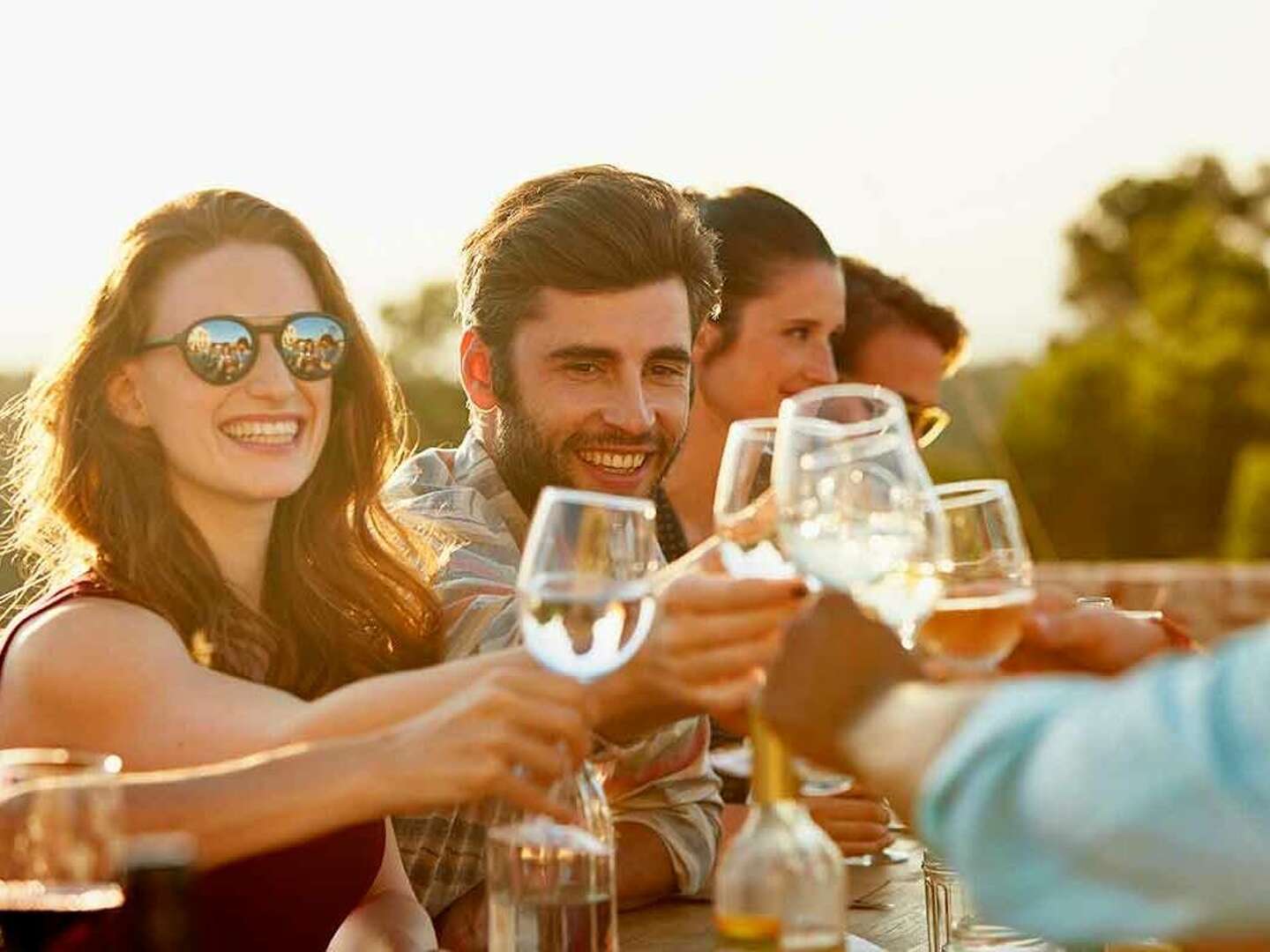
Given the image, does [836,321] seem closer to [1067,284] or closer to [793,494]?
[793,494]

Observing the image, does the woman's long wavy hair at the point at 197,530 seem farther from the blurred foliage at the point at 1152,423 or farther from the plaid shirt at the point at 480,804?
the blurred foliage at the point at 1152,423

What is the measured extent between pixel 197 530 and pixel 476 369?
0.92 meters

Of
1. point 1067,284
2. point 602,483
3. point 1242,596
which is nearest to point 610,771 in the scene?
point 602,483

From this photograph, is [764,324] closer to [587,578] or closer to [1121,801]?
[587,578]

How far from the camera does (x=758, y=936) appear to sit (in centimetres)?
197

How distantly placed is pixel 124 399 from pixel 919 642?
133 centimetres

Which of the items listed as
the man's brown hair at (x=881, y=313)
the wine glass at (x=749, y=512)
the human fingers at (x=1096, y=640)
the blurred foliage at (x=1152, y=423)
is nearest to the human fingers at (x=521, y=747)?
the wine glass at (x=749, y=512)

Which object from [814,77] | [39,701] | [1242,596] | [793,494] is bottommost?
[1242,596]

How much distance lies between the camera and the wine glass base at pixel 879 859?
3750mm

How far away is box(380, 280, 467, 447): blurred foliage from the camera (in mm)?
14578

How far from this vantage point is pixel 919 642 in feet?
7.71

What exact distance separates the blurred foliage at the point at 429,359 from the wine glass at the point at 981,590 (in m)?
9.56

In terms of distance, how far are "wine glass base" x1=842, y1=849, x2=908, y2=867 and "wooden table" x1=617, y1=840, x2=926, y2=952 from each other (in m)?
0.12

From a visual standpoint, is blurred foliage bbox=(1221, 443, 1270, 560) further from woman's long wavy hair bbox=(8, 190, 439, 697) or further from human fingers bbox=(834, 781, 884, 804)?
woman's long wavy hair bbox=(8, 190, 439, 697)
